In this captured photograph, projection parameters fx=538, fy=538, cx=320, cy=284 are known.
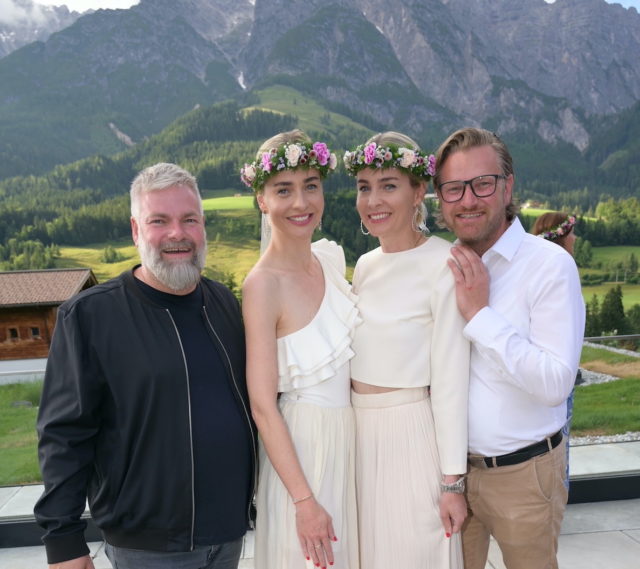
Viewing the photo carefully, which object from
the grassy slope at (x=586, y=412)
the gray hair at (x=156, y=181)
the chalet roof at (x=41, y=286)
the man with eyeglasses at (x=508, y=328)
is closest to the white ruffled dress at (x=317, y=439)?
the man with eyeglasses at (x=508, y=328)

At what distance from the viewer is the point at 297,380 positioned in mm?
2125

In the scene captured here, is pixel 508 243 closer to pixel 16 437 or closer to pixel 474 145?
pixel 474 145

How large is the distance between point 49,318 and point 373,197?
29911 millimetres

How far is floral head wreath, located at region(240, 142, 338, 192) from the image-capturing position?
2.13 meters

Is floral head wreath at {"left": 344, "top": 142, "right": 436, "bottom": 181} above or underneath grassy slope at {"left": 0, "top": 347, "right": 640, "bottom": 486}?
above

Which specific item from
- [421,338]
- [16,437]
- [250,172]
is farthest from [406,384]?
[16,437]

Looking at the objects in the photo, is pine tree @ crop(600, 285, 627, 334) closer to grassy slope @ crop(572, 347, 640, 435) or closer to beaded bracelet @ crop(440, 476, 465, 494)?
grassy slope @ crop(572, 347, 640, 435)

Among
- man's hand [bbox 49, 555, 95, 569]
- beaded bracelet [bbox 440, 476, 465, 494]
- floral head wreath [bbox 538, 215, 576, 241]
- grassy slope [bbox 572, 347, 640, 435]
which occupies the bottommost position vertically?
grassy slope [bbox 572, 347, 640, 435]

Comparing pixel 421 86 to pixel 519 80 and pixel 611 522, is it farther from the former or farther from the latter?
pixel 611 522

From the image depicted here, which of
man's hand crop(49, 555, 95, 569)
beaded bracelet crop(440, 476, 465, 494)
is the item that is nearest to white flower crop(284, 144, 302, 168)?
beaded bracelet crop(440, 476, 465, 494)

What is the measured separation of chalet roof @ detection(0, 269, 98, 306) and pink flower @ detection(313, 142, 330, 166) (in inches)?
774

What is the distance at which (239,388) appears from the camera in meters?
2.12

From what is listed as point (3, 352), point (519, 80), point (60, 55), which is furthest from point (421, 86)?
point (3, 352)

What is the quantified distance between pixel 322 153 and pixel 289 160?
5.9 inches
